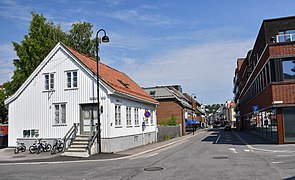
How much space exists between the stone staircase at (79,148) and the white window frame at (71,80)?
3.94 meters

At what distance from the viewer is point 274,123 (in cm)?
2567

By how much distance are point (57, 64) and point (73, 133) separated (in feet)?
17.8

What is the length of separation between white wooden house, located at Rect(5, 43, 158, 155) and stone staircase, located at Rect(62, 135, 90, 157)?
102cm

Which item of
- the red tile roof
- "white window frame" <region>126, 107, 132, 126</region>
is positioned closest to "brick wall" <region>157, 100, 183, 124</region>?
the red tile roof

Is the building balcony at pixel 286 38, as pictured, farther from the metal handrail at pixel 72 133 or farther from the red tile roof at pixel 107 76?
the metal handrail at pixel 72 133

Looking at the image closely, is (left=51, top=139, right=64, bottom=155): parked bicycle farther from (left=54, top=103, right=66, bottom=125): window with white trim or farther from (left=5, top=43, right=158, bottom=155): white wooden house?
(left=54, top=103, right=66, bottom=125): window with white trim

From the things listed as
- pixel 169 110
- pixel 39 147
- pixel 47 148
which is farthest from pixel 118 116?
pixel 169 110

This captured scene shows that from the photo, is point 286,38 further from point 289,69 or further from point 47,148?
point 47,148

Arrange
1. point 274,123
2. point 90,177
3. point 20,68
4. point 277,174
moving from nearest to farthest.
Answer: point 277,174
point 90,177
point 274,123
point 20,68

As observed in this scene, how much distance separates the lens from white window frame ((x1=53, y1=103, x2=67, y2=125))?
23609mm

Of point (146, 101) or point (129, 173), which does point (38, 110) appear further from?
point (129, 173)

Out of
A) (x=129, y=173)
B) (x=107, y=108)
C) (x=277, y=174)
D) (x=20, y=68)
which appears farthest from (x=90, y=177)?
Answer: (x=20, y=68)

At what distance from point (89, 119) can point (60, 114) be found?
8.09 ft

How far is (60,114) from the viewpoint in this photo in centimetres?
2373
